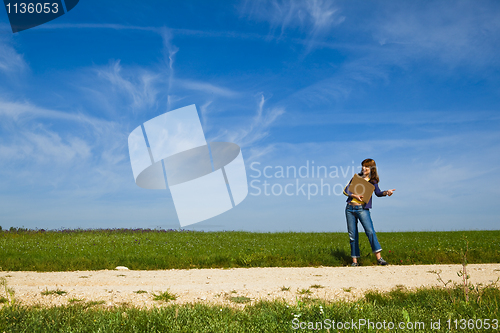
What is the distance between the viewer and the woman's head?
1052 cm

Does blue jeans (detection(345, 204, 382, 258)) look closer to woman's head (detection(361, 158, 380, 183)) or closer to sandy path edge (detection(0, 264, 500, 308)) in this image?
sandy path edge (detection(0, 264, 500, 308))

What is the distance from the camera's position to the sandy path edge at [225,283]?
20.7ft

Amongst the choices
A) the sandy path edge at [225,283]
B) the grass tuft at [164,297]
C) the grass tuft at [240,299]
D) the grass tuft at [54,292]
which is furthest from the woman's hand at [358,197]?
the grass tuft at [54,292]

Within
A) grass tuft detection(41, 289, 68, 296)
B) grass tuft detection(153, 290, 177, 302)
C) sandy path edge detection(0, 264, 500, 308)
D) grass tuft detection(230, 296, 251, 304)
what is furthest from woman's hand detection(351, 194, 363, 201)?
grass tuft detection(41, 289, 68, 296)

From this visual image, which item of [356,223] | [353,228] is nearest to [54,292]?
[353,228]

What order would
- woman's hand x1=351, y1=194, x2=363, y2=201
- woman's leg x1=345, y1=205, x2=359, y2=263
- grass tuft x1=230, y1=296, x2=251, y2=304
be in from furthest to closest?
woman's leg x1=345, y1=205, x2=359, y2=263, woman's hand x1=351, y1=194, x2=363, y2=201, grass tuft x1=230, y1=296, x2=251, y2=304

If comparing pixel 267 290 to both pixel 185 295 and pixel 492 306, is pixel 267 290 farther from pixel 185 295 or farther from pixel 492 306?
pixel 492 306

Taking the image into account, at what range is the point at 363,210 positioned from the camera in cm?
1034

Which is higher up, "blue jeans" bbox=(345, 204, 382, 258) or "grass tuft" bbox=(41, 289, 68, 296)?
"blue jeans" bbox=(345, 204, 382, 258)

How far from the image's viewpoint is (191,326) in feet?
14.7

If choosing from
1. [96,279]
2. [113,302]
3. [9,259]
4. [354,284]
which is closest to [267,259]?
[354,284]

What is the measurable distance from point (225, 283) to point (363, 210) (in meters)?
4.74

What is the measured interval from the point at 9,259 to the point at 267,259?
869 centimetres

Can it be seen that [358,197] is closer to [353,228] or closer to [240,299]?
[353,228]
